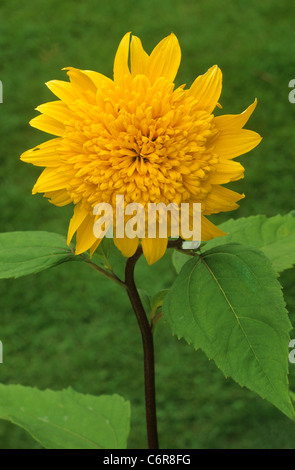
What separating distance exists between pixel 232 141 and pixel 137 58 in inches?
7.2

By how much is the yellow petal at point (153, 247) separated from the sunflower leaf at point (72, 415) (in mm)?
555

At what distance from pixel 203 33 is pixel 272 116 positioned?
63cm

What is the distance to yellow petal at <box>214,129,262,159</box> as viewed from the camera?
2.82 feet

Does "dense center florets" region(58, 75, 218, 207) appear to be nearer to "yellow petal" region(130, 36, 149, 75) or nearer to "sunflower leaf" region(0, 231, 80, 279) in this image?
"yellow petal" region(130, 36, 149, 75)

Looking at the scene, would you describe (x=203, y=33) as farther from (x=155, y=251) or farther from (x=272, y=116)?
(x=155, y=251)

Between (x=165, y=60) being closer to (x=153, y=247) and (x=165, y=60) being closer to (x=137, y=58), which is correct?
(x=137, y=58)

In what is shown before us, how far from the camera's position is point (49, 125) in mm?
882

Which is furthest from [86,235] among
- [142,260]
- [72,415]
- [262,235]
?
[142,260]

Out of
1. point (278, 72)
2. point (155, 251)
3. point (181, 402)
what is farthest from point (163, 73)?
point (278, 72)

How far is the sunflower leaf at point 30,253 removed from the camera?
1.01 m

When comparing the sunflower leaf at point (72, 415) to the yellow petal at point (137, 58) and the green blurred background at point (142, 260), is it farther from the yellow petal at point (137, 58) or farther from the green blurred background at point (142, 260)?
the green blurred background at point (142, 260)

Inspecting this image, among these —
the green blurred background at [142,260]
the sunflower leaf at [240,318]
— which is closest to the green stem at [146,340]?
the sunflower leaf at [240,318]

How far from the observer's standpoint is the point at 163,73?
0.88 metres

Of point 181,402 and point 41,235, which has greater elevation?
point 41,235
